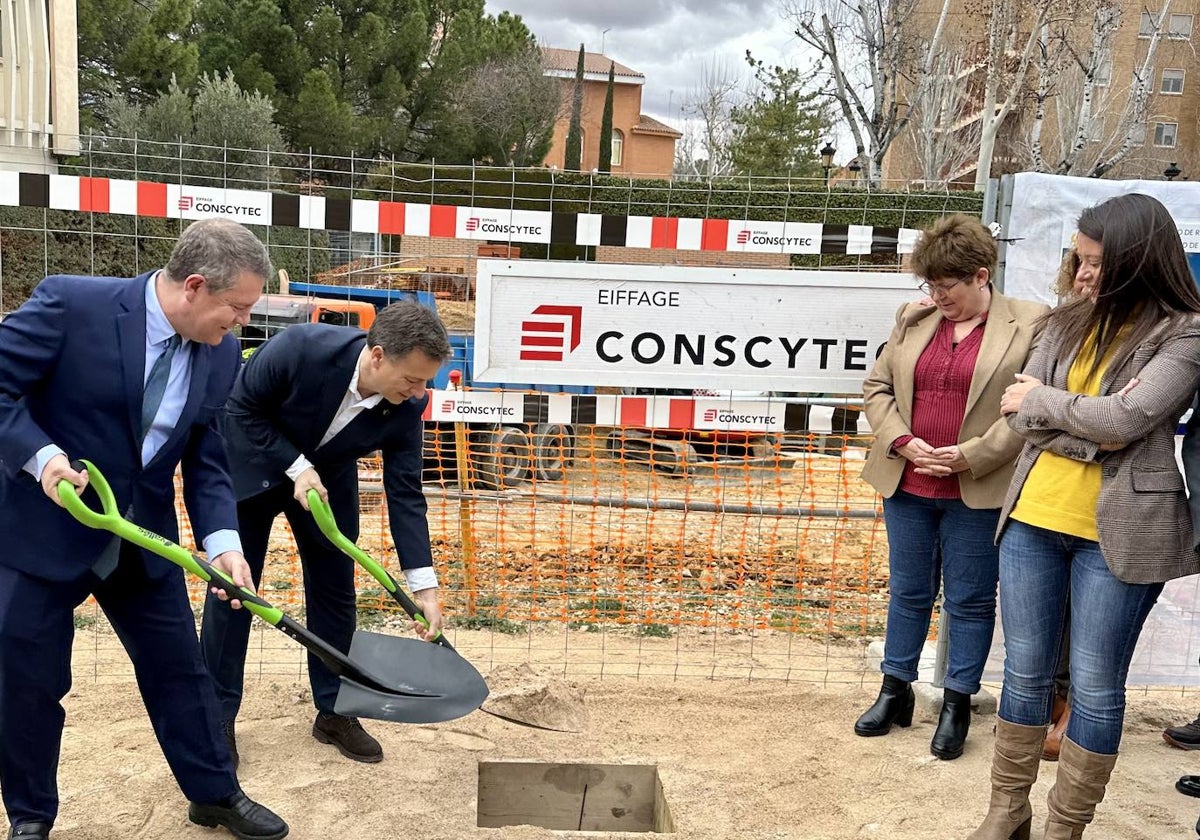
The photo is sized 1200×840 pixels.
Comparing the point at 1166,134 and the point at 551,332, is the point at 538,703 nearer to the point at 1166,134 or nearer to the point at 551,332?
the point at 551,332

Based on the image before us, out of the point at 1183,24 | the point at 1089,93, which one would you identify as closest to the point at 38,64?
the point at 1089,93

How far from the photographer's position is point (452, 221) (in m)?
4.26

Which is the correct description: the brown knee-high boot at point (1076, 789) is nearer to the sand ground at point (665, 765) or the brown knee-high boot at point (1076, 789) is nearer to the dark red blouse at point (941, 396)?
the sand ground at point (665, 765)

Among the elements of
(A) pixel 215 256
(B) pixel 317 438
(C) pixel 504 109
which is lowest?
(B) pixel 317 438

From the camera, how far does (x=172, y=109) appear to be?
18078mm

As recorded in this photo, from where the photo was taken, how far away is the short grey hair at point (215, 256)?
8.23 ft

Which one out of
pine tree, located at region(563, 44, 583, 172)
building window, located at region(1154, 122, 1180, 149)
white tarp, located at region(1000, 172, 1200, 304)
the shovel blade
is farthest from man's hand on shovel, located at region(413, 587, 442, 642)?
building window, located at region(1154, 122, 1180, 149)

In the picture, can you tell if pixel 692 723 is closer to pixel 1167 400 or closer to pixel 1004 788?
pixel 1004 788

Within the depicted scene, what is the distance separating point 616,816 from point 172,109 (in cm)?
1760

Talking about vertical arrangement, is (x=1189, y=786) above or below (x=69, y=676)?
below

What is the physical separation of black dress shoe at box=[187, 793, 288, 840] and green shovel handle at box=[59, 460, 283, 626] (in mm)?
711

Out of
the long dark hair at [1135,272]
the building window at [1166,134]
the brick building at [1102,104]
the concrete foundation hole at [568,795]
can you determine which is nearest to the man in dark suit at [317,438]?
the concrete foundation hole at [568,795]

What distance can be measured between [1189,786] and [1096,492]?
1509 mm

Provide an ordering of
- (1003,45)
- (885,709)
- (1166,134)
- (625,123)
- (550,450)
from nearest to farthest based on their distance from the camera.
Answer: (885,709) < (550,450) < (1003,45) < (1166,134) < (625,123)
